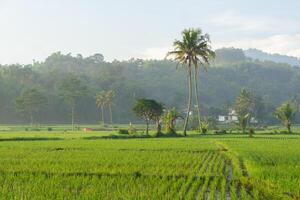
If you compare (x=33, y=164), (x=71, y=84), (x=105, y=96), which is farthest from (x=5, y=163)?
(x=71, y=84)

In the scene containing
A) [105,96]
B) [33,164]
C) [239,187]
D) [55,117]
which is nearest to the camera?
[239,187]

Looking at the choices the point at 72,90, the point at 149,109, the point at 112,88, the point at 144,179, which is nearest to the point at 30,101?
the point at 72,90

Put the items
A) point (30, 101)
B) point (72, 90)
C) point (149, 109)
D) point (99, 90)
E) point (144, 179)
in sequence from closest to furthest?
point (144, 179) → point (149, 109) → point (30, 101) → point (72, 90) → point (99, 90)

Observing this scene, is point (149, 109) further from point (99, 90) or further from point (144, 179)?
point (99, 90)

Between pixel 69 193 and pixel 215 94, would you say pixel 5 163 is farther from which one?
pixel 215 94

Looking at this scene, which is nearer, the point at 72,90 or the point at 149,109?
the point at 149,109

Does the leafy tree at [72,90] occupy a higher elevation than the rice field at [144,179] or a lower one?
higher

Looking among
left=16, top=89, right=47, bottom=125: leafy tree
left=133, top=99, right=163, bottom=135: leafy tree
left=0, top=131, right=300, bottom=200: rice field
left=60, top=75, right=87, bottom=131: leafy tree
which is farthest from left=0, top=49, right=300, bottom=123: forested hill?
left=0, top=131, right=300, bottom=200: rice field

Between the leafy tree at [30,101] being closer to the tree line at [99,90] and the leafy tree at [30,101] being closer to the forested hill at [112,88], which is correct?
the tree line at [99,90]

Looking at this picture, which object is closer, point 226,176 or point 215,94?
point 226,176

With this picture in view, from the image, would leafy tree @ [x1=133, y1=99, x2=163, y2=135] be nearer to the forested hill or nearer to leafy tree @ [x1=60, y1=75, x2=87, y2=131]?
leafy tree @ [x1=60, y1=75, x2=87, y2=131]

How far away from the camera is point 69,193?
1337cm

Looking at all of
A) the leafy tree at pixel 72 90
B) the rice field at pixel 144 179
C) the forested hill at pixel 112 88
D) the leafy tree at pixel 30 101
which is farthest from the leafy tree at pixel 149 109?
the forested hill at pixel 112 88

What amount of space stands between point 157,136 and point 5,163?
33.1 meters
